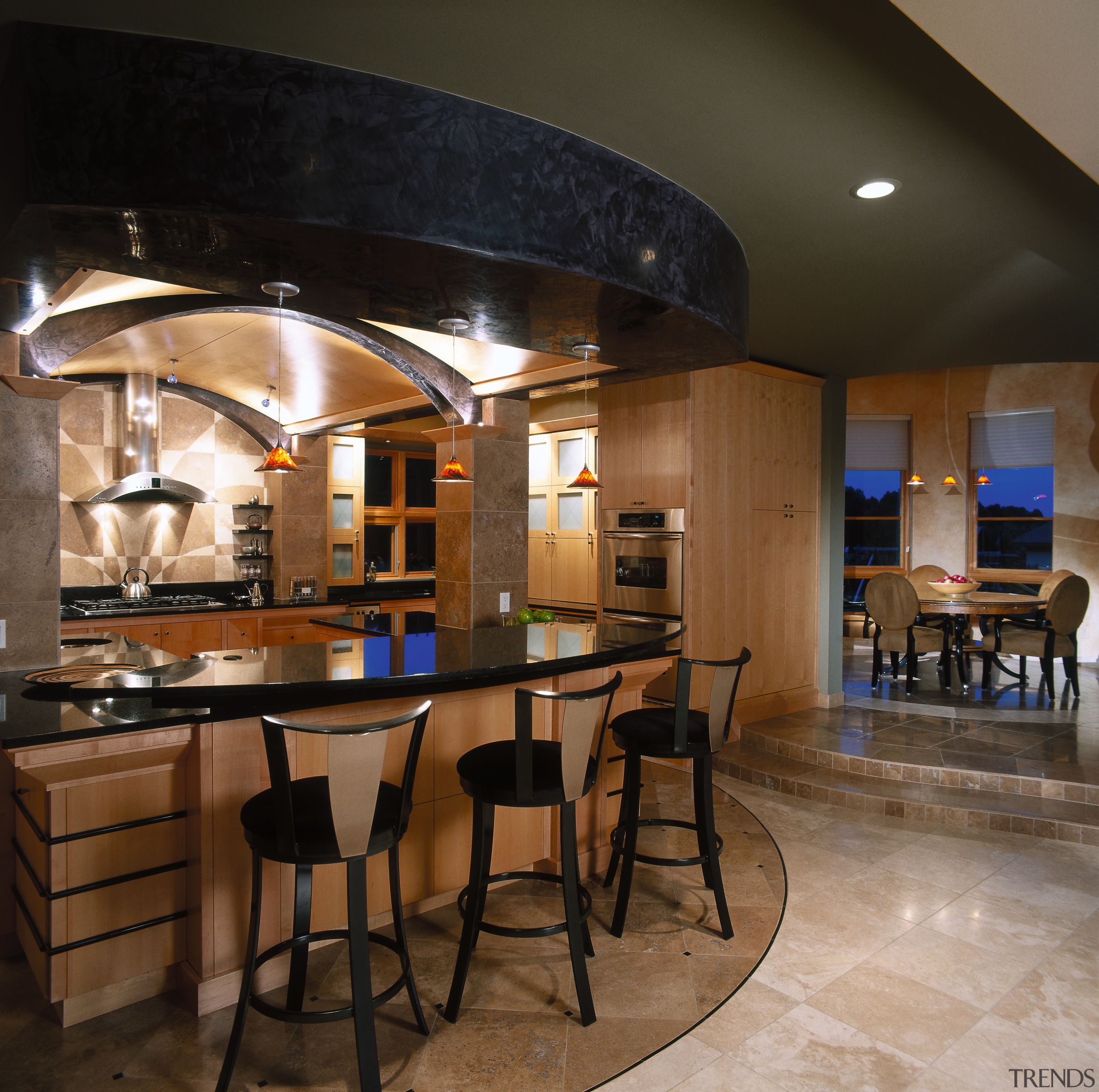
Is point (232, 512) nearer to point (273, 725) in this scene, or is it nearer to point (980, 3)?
point (273, 725)

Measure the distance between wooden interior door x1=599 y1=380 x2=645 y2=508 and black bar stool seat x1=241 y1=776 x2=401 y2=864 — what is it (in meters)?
3.61

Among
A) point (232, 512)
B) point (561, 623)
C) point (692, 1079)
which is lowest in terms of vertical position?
point (692, 1079)

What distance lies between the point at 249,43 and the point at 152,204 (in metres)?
0.51

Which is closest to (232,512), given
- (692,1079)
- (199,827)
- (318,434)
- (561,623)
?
(318,434)

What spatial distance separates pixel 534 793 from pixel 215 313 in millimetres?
3720

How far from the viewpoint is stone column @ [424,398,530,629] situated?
484cm

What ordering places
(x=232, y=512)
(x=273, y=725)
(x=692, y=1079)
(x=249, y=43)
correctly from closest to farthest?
(x=273, y=725) → (x=249, y=43) → (x=692, y=1079) → (x=232, y=512)

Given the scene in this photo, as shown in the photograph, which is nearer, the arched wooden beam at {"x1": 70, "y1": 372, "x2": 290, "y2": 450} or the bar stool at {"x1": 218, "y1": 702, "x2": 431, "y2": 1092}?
the bar stool at {"x1": 218, "y1": 702, "x2": 431, "y2": 1092}

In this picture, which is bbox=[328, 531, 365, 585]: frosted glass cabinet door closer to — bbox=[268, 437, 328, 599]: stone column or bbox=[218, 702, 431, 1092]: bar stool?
bbox=[268, 437, 328, 599]: stone column

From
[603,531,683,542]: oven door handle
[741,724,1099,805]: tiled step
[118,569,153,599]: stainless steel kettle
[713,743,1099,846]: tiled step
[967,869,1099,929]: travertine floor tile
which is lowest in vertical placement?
[967,869,1099,929]: travertine floor tile

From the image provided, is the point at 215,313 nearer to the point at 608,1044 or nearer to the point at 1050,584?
the point at 608,1044

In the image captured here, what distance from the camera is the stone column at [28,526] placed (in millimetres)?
3037

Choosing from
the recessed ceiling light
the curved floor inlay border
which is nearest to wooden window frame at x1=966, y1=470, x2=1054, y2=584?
the curved floor inlay border

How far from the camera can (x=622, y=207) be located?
2.61m
